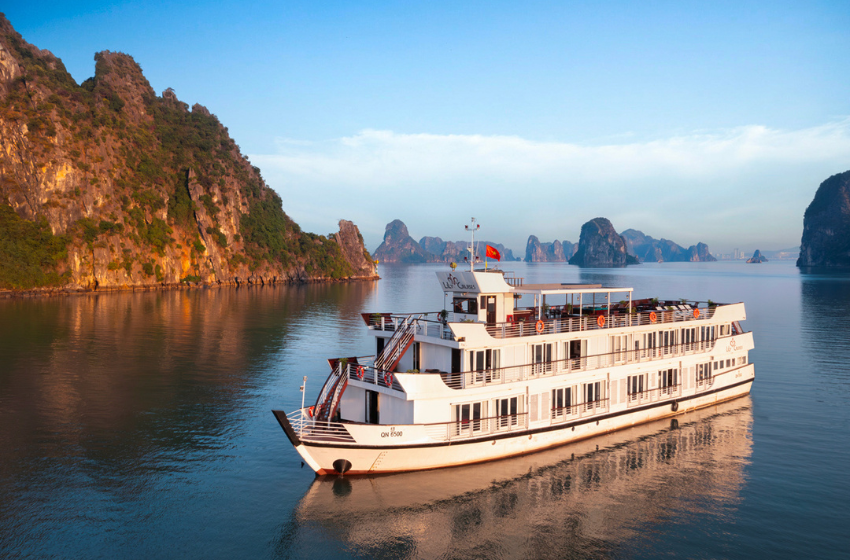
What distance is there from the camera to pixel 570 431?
2555 centimetres

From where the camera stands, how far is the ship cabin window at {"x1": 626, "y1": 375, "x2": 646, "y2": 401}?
1109 inches

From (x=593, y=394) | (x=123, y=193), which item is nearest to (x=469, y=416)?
(x=593, y=394)

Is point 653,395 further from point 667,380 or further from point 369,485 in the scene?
point 369,485

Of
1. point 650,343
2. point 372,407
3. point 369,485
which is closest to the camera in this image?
point 369,485

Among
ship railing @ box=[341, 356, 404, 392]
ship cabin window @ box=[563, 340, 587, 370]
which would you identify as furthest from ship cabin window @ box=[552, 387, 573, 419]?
ship railing @ box=[341, 356, 404, 392]

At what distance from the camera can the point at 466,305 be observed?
25578mm

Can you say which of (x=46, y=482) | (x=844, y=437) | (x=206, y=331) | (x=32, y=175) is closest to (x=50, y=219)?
(x=32, y=175)

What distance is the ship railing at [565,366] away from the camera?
22672 millimetres

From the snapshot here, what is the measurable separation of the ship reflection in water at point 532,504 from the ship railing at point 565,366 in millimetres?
3730

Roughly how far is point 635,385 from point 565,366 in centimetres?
563

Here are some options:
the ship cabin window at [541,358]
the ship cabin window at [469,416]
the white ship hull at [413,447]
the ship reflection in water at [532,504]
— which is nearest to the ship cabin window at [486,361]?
the ship cabin window at [469,416]

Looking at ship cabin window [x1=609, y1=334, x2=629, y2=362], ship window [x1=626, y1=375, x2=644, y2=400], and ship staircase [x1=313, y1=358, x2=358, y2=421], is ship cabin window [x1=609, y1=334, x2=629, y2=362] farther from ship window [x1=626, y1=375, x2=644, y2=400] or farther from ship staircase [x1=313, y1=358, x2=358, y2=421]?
ship staircase [x1=313, y1=358, x2=358, y2=421]

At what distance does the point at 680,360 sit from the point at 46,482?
105 ft

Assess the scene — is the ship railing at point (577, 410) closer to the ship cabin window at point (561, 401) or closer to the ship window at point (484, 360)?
the ship cabin window at point (561, 401)
